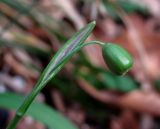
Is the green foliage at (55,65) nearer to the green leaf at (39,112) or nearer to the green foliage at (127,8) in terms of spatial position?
the green leaf at (39,112)

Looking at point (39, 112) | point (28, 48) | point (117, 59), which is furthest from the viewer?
point (28, 48)

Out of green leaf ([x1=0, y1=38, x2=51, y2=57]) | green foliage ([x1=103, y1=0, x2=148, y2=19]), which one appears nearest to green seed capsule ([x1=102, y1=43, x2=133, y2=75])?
green leaf ([x1=0, y1=38, x2=51, y2=57])

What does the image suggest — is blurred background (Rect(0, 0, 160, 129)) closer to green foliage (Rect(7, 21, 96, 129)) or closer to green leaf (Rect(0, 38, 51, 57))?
green leaf (Rect(0, 38, 51, 57))

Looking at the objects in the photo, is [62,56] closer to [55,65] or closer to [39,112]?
[55,65]

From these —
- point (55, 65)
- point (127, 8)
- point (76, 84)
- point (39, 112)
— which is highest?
point (127, 8)

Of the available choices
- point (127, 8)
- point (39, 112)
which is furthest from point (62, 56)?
point (127, 8)

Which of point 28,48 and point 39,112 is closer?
point 39,112

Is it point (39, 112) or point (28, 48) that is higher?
A: point (28, 48)
